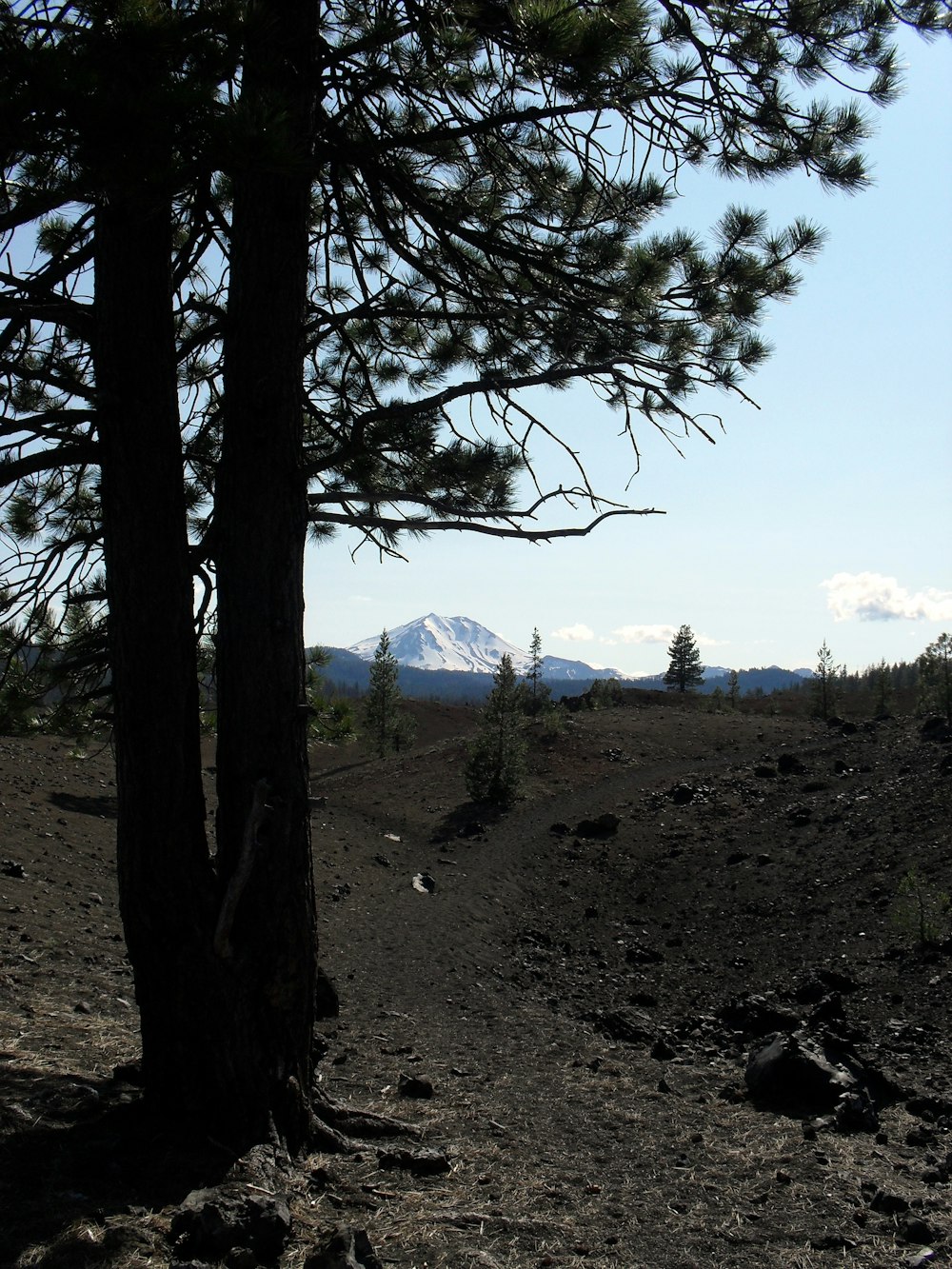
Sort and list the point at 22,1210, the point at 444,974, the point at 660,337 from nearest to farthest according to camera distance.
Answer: the point at 22,1210 < the point at 660,337 < the point at 444,974

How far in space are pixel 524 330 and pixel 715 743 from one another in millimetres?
20685

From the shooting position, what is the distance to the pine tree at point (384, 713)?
32.6 m

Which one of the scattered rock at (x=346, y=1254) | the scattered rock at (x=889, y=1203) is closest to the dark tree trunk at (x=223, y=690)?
the scattered rock at (x=346, y=1254)

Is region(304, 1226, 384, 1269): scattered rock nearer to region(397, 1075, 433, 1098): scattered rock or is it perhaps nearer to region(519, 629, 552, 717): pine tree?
region(397, 1075, 433, 1098): scattered rock

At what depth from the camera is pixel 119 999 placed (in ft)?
20.1

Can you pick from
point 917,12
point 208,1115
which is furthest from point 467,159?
point 208,1115

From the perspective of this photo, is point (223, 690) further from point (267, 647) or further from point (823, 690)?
point (823, 690)

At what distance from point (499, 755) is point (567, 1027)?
12.6m

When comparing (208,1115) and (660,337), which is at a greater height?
(660,337)

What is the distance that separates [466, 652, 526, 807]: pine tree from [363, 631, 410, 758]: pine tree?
12.2m

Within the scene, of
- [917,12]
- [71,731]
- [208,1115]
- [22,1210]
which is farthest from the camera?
[71,731]

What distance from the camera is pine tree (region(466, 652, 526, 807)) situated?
19484mm

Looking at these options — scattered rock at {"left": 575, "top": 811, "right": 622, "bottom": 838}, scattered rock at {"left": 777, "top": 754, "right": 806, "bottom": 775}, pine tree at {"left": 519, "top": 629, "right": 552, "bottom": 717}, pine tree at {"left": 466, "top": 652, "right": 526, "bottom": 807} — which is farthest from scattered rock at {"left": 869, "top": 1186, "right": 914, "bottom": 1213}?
pine tree at {"left": 519, "top": 629, "right": 552, "bottom": 717}

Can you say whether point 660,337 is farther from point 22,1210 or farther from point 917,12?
point 22,1210
